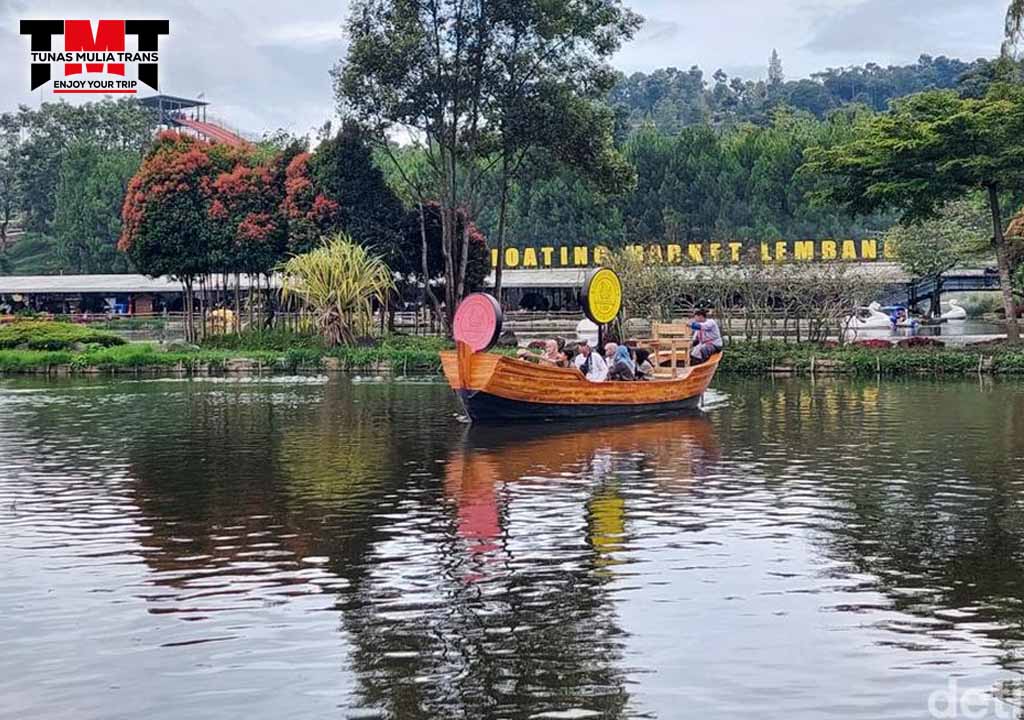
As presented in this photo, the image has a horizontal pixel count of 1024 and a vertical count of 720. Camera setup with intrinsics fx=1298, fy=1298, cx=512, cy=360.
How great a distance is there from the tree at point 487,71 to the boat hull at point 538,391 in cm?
1857

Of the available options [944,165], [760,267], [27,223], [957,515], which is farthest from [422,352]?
[27,223]

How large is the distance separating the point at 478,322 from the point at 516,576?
31.8ft

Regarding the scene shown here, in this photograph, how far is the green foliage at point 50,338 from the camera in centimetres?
3791

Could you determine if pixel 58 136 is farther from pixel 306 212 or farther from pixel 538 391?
pixel 538 391

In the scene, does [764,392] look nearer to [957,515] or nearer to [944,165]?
[944,165]

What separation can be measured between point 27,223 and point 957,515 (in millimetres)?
88546

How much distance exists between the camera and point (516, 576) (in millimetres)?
9664

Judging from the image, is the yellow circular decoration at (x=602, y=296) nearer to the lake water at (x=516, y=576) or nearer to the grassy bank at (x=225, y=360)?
the lake water at (x=516, y=576)

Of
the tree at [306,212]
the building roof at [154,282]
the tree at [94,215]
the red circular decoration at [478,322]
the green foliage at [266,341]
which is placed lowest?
the green foliage at [266,341]

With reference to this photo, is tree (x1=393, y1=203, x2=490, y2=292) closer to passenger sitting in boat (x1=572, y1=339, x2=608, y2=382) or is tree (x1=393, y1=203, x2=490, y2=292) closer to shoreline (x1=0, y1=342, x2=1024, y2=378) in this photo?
shoreline (x1=0, y1=342, x2=1024, y2=378)

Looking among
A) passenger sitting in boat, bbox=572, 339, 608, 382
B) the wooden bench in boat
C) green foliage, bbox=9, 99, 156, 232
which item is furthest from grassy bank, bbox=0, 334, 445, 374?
green foliage, bbox=9, 99, 156, 232

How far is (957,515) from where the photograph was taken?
11.9 meters

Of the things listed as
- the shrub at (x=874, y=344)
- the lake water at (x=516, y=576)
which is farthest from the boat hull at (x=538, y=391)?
the shrub at (x=874, y=344)

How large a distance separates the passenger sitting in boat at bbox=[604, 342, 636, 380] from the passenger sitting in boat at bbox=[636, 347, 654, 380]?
0.90m
